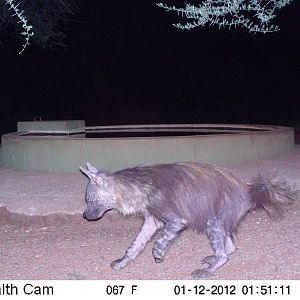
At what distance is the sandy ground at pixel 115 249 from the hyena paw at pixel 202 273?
0.07 meters

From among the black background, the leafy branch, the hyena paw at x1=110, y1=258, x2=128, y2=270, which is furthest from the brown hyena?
the black background

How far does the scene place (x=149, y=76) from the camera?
35500mm

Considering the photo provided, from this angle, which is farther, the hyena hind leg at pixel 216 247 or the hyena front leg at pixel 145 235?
the hyena front leg at pixel 145 235

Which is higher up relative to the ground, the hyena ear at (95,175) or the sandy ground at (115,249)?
the hyena ear at (95,175)

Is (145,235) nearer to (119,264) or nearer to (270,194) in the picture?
(119,264)

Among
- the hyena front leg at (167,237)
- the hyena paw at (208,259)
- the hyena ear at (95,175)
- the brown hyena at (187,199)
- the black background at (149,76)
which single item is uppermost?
the black background at (149,76)

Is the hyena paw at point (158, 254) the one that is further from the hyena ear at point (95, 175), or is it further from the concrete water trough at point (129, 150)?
the concrete water trough at point (129, 150)

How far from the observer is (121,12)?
26.7 m

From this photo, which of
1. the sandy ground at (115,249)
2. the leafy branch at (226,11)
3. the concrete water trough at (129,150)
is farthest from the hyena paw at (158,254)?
the concrete water trough at (129,150)

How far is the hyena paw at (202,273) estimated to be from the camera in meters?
4.88

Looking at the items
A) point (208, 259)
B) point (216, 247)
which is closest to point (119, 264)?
point (208, 259)

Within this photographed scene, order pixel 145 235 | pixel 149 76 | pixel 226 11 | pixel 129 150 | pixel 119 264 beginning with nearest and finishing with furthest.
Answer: pixel 226 11 → pixel 119 264 → pixel 145 235 → pixel 129 150 → pixel 149 76

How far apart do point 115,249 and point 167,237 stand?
1.03 meters

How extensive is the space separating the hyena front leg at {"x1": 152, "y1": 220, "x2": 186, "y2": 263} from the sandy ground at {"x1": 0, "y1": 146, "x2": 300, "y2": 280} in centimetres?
15
